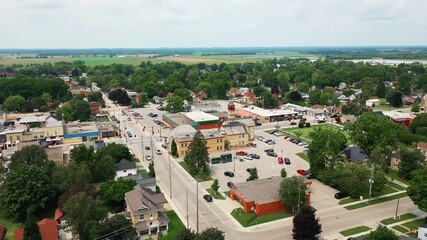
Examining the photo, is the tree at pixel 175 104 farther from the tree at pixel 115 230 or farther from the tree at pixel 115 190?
the tree at pixel 115 230

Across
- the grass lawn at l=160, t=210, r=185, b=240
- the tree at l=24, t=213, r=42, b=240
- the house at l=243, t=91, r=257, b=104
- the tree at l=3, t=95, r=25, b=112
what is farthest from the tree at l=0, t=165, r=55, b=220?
the house at l=243, t=91, r=257, b=104

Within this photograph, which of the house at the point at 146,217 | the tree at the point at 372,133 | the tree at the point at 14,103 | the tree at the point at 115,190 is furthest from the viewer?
the tree at the point at 14,103

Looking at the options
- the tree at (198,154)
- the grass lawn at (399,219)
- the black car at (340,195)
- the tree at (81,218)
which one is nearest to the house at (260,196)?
the black car at (340,195)

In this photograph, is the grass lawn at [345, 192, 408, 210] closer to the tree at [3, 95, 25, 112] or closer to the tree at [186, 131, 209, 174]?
the tree at [186, 131, 209, 174]

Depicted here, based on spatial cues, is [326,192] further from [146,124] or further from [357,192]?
[146,124]

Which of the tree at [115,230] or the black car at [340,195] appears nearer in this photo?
the tree at [115,230]

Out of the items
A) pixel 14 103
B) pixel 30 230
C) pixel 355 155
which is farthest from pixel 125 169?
pixel 14 103
